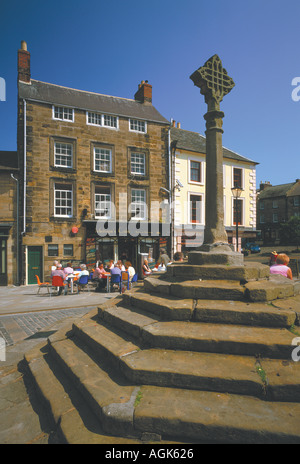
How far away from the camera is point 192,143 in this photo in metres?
21.5

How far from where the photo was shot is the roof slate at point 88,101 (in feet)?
53.8

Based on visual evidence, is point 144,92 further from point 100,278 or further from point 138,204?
point 100,278

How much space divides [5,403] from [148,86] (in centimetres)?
2199

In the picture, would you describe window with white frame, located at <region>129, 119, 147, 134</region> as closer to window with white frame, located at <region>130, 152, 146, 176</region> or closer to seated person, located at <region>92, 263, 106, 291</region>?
window with white frame, located at <region>130, 152, 146, 176</region>

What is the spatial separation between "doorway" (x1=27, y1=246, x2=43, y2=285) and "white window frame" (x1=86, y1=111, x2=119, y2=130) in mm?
8603

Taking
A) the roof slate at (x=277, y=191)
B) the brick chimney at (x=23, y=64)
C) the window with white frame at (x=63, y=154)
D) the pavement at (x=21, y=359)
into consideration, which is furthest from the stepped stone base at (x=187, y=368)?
the roof slate at (x=277, y=191)

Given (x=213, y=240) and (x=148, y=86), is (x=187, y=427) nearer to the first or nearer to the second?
(x=213, y=240)

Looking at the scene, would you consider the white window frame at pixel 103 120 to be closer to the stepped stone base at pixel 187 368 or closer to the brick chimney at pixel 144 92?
the brick chimney at pixel 144 92

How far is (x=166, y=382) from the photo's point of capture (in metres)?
2.81

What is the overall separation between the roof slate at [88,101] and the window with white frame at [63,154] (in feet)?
8.14

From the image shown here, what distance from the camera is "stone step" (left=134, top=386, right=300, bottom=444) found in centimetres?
220

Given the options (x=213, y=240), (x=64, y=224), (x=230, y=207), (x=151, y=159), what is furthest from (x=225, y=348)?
(x=230, y=207)

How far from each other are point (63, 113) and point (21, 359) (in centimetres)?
1589

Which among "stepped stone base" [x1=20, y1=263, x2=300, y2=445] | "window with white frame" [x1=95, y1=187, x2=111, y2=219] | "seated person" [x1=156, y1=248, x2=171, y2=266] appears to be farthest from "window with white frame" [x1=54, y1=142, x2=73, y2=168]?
"stepped stone base" [x1=20, y1=263, x2=300, y2=445]
